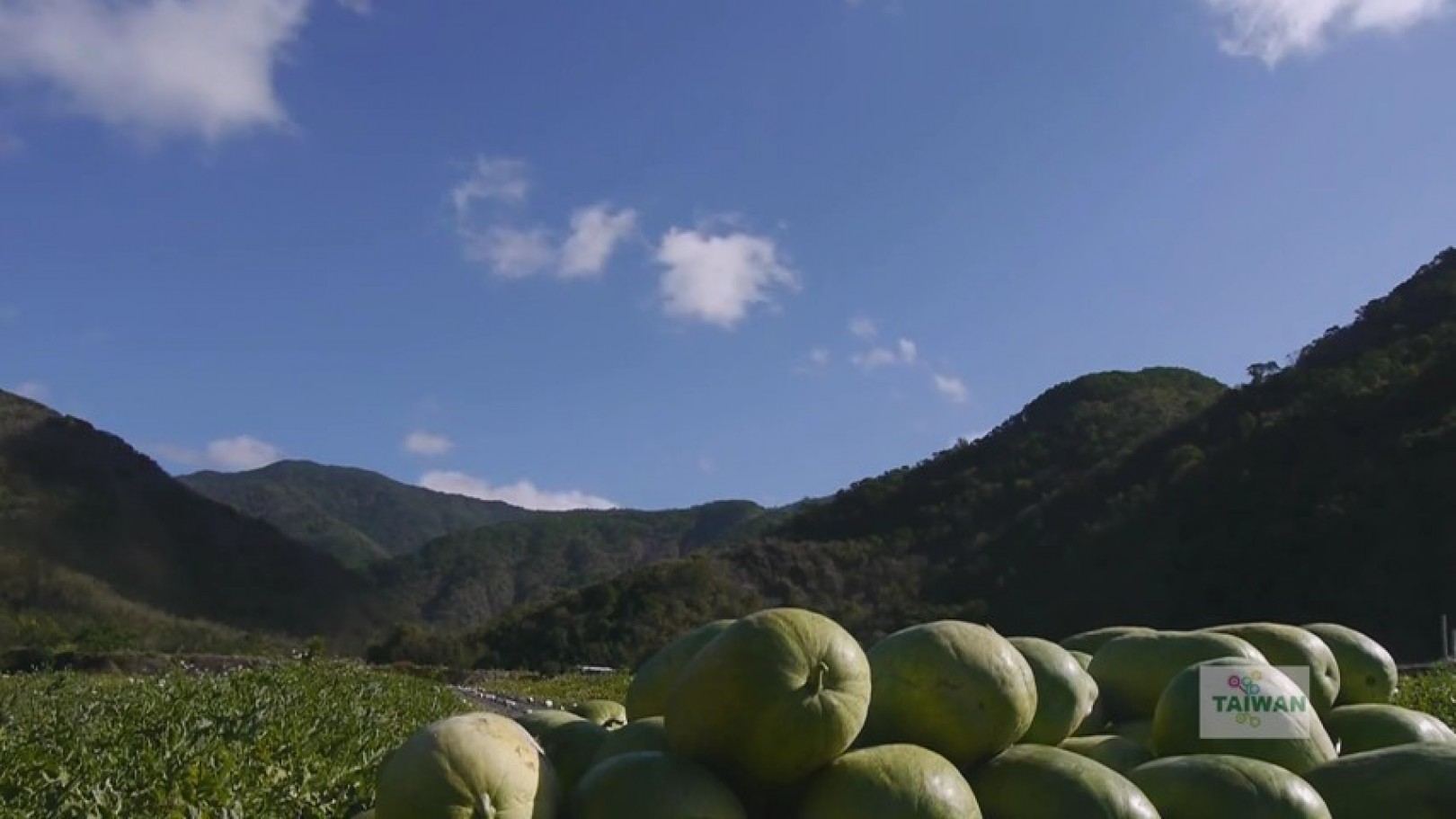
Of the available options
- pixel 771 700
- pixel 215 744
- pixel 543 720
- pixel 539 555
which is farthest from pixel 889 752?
pixel 539 555

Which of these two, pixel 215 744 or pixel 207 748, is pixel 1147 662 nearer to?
pixel 207 748

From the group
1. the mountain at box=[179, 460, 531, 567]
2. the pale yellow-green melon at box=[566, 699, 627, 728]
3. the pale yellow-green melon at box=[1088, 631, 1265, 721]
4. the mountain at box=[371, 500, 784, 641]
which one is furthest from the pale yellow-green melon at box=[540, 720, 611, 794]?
the mountain at box=[179, 460, 531, 567]

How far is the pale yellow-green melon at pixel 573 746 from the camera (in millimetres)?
2352

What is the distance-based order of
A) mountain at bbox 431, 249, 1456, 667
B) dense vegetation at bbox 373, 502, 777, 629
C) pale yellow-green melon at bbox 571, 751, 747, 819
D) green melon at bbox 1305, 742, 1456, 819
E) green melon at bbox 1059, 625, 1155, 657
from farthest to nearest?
dense vegetation at bbox 373, 502, 777, 629, mountain at bbox 431, 249, 1456, 667, green melon at bbox 1059, 625, 1155, 657, green melon at bbox 1305, 742, 1456, 819, pale yellow-green melon at bbox 571, 751, 747, 819

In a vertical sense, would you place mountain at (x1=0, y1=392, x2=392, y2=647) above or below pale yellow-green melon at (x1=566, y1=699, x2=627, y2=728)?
above

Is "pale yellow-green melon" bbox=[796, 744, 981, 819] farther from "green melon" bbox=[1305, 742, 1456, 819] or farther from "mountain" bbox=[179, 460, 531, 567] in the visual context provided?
"mountain" bbox=[179, 460, 531, 567]

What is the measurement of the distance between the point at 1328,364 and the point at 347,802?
133 feet

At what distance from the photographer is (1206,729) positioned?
2.29 m

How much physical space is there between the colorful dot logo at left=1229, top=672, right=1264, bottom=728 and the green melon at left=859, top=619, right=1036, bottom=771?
1.37 feet

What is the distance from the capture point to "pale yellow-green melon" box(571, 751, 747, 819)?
182 centimetres

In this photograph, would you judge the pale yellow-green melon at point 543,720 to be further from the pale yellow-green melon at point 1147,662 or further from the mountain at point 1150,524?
the mountain at point 1150,524

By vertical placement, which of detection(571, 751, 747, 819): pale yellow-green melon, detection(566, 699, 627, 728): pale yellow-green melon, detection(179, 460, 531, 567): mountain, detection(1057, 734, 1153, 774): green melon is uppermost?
detection(179, 460, 531, 567): mountain

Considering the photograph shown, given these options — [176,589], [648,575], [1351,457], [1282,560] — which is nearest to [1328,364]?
[1351,457]

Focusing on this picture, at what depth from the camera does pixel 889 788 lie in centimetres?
184
